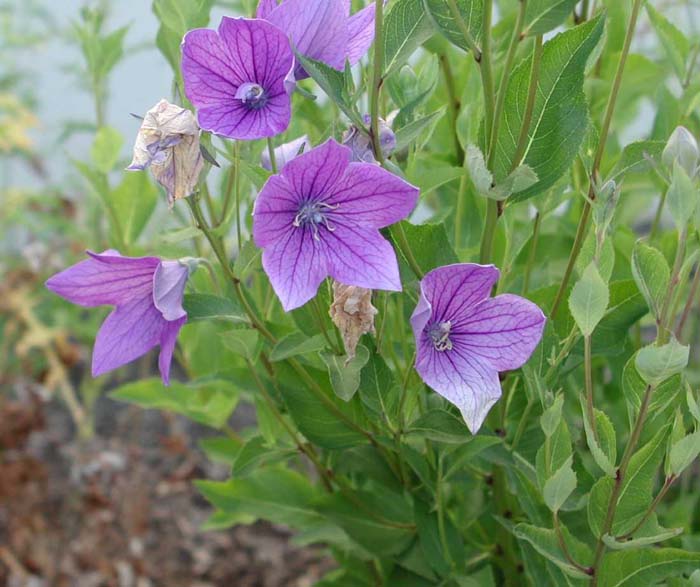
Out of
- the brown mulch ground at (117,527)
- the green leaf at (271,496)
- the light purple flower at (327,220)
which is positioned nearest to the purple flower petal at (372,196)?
the light purple flower at (327,220)

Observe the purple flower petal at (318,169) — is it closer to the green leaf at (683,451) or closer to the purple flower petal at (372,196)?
the purple flower petal at (372,196)

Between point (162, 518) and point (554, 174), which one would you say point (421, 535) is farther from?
point (162, 518)

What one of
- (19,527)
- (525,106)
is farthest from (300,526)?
(19,527)

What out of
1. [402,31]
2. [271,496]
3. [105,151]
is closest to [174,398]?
[271,496]

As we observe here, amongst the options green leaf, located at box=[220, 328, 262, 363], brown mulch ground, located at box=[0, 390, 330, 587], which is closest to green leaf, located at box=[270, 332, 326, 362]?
green leaf, located at box=[220, 328, 262, 363]

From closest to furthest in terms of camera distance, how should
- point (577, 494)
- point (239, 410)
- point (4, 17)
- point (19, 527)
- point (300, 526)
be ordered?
point (577, 494), point (300, 526), point (19, 527), point (239, 410), point (4, 17)

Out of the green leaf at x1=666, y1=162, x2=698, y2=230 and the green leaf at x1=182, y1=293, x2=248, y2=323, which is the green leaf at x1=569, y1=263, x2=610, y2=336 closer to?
the green leaf at x1=666, y1=162, x2=698, y2=230

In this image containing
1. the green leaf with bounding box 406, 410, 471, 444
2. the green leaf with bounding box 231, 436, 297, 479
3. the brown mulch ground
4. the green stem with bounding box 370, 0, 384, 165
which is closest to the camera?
the green stem with bounding box 370, 0, 384, 165
